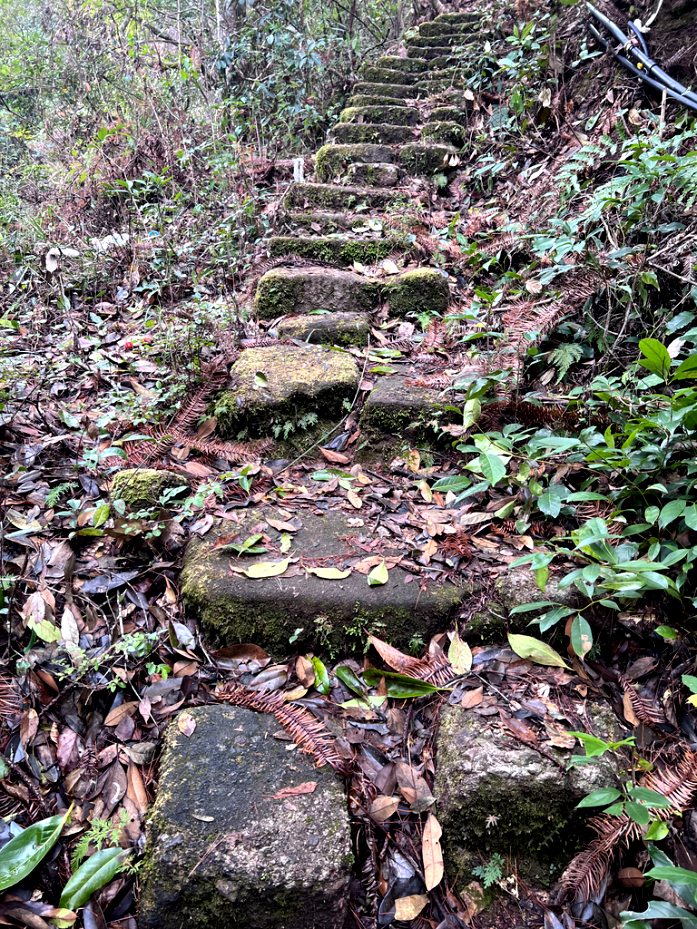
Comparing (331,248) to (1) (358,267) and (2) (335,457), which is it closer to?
(1) (358,267)

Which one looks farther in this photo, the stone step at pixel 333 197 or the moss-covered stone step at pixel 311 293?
the stone step at pixel 333 197

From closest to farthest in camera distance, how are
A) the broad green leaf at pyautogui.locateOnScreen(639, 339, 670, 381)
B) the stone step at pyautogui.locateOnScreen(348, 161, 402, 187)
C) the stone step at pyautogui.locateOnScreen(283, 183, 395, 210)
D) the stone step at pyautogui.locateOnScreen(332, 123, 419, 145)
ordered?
the broad green leaf at pyautogui.locateOnScreen(639, 339, 670, 381) < the stone step at pyautogui.locateOnScreen(283, 183, 395, 210) < the stone step at pyautogui.locateOnScreen(348, 161, 402, 187) < the stone step at pyautogui.locateOnScreen(332, 123, 419, 145)

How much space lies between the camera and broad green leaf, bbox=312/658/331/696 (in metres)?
1.78

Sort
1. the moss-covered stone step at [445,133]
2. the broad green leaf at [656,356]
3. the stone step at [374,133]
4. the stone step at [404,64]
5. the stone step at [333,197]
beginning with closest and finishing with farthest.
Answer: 1. the broad green leaf at [656,356]
2. the stone step at [333,197]
3. the moss-covered stone step at [445,133]
4. the stone step at [374,133]
5. the stone step at [404,64]

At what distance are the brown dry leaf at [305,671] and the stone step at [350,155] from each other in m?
4.21

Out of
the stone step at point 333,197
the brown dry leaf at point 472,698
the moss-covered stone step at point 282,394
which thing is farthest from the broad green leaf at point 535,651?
the stone step at point 333,197

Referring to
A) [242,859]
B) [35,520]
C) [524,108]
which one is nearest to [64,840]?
[242,859]

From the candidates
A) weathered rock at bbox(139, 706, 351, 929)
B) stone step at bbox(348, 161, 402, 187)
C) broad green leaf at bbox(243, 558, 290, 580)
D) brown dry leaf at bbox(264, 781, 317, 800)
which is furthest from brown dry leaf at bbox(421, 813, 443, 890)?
stone step at bbox(348, 161, 402, 187)

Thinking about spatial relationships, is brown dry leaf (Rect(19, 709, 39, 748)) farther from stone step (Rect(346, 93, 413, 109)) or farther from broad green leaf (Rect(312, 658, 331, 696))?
stone step (Rect(346, 93, 413, 109))

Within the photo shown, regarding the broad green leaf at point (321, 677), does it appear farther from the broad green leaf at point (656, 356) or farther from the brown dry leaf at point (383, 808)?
the broad green leaf at point (656, 356)

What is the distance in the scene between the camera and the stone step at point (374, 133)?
16.2 feet

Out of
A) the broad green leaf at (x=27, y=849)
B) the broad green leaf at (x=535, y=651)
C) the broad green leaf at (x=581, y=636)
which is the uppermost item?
the broad green leaf at (x=581, y=636)

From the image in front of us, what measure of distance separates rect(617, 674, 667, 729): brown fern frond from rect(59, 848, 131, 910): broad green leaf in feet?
4.82

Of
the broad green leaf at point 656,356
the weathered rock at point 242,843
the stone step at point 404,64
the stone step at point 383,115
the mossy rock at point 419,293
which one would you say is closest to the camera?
the weathered rock at point 242,843
